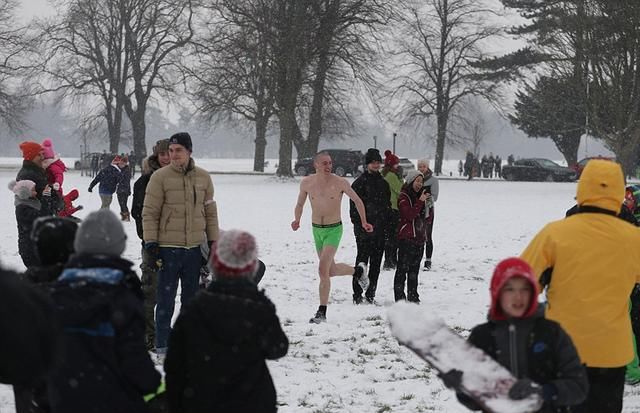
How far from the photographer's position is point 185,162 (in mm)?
6281

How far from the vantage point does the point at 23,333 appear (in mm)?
1963

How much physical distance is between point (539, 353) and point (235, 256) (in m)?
1.34

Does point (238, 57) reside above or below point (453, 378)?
above

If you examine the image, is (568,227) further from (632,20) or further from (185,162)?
(632,20)

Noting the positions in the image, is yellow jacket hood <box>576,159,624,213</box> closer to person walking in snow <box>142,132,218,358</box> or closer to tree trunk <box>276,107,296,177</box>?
person walking in snow <box>142,132,218,358</box>

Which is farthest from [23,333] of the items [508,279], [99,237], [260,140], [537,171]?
[260,140]

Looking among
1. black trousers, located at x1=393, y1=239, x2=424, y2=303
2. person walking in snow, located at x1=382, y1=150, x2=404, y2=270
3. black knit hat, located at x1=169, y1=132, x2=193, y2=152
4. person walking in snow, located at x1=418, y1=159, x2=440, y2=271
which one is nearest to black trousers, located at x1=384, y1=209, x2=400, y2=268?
person walking in snow, located at x1=382, y1=150, x2=404, y2=270

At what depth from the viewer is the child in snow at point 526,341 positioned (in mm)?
3102

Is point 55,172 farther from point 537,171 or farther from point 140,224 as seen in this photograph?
point 537,171

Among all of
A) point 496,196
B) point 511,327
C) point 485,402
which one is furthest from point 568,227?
point 496,196

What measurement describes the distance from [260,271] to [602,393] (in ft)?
8.25

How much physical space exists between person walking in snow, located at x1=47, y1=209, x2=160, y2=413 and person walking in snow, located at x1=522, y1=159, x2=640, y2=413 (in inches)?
76.7

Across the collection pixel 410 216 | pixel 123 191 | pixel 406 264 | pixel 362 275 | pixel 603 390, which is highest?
pixel 410 216

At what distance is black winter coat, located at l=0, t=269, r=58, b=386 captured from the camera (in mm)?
1938
